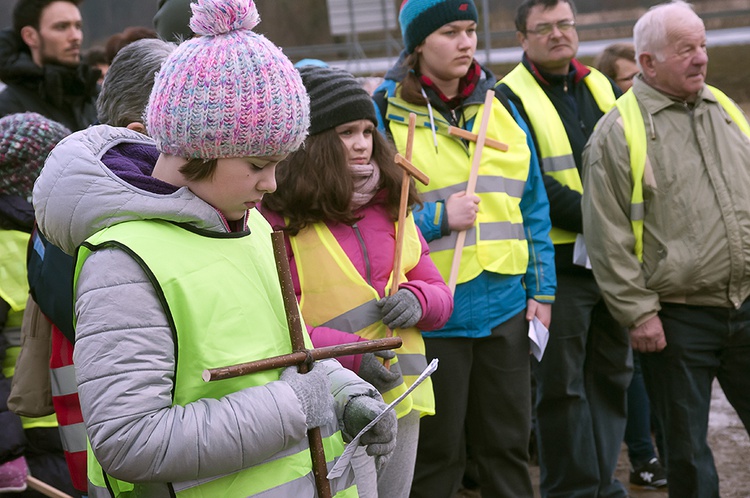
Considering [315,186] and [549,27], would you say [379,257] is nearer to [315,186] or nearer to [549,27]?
[315,186]

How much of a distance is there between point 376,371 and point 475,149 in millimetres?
1277

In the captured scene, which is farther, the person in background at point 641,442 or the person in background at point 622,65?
the person in background at point 622,65

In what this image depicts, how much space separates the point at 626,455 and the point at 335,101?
11.8 ft

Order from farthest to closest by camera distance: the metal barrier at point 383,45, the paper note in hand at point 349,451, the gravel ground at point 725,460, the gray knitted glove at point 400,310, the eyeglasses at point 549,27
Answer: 1. the metal barrier at point 383,45
2. the gravel ground at point 725,460
3. the eyeglasses at point 549,27
4. the gray knitted glove at point 400,310
5. the paper note in hand at point 349,451

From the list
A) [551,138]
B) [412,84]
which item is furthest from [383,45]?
[412,84]

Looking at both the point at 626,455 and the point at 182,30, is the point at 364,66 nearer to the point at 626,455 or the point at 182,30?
the point at 626,455

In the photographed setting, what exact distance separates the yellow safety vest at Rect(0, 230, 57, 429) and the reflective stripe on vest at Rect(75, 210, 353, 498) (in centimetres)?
130

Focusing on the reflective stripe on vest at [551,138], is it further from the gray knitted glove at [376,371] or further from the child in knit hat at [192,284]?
the child in knit hat at [192,284]

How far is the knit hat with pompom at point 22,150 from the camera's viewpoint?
3.29 meters

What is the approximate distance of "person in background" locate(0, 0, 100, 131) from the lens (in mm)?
5113

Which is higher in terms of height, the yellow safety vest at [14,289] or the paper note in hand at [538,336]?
the yellow safety vest at [14,289]

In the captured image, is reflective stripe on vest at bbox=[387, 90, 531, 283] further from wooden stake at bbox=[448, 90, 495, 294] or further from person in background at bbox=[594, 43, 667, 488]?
person in background at bbox=[594, 43, 667, 488]

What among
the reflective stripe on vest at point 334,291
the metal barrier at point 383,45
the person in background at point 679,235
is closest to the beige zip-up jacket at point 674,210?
the person in background at point 679,235

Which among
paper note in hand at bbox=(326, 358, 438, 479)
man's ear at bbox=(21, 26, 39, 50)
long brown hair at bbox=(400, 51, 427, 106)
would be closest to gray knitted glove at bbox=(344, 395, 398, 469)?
paper note in hand at bbox=(326, 358, 438, 479)
